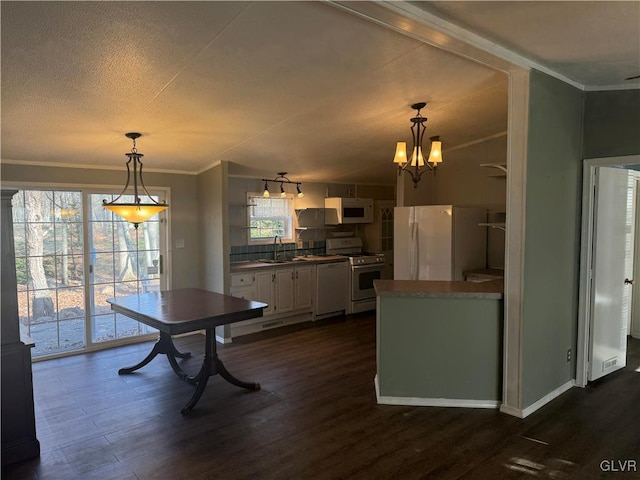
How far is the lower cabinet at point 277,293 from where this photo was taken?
5145 mm

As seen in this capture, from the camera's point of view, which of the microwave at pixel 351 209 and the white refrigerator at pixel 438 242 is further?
the microwave at pixel 351 209

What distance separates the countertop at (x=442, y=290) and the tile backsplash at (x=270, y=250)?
2.72 metres

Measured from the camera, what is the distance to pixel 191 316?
10.3 feet

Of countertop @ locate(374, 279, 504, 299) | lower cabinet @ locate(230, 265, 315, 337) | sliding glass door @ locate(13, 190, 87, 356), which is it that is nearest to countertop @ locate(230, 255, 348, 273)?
lower cabinet @ locate(230, 265, 315, 337)

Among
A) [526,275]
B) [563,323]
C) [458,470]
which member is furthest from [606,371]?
[458,470]

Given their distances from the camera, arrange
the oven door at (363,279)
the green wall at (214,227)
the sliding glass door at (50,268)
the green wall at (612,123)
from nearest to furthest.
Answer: the green wall at (612,123)
the sliding glass door at (50,268)
the green wall at (214,227)
the oven door at (363,279)

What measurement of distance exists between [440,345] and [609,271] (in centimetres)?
171

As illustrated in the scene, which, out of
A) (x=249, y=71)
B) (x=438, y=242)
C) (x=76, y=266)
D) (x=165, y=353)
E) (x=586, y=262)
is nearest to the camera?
(x=249, y=71)

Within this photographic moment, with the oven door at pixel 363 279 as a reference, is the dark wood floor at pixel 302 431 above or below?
below

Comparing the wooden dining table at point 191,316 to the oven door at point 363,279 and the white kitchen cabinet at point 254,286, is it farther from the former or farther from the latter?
the oven door at point 363,279

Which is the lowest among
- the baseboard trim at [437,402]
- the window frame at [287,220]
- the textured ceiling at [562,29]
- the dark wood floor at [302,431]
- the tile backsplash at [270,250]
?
the dark wood floor at [302,431]

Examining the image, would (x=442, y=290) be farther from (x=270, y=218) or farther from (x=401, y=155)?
(x=270, y=218)

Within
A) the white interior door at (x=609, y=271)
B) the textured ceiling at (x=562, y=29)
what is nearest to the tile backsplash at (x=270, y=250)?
the white interior door at (x=609, y=271)

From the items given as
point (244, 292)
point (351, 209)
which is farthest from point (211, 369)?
point (351, 209)
